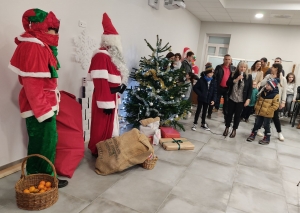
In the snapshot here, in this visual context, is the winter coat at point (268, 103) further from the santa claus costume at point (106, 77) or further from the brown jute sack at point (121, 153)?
the santa claus costume at point (106, 77)

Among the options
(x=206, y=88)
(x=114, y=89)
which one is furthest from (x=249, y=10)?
(x=114, y=89)

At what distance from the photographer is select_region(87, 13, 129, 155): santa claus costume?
2473 mm

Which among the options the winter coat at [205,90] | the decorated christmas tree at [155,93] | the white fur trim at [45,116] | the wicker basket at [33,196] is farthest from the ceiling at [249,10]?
the wicker basket at [33,196]

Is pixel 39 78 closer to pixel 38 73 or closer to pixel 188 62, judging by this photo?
pixel 38 73

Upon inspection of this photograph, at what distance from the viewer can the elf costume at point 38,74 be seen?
176cm

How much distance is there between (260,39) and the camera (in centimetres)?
701

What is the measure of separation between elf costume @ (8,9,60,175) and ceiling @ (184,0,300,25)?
4349 mm

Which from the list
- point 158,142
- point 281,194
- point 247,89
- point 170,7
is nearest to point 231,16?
point 170,7

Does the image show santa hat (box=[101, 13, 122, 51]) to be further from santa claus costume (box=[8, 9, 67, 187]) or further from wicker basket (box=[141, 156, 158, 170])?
wicker basket (box=[141, 156, 158, 170])

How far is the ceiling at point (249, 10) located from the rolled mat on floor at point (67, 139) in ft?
14.0

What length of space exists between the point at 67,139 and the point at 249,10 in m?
5.43

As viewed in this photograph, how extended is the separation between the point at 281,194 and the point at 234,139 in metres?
1.66

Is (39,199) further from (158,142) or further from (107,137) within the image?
(158,142)

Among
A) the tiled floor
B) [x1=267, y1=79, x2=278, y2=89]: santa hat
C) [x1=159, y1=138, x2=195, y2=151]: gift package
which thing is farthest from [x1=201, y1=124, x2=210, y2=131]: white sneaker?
[x1=267, y1=79, x2=278, y2=89]: santa hat
